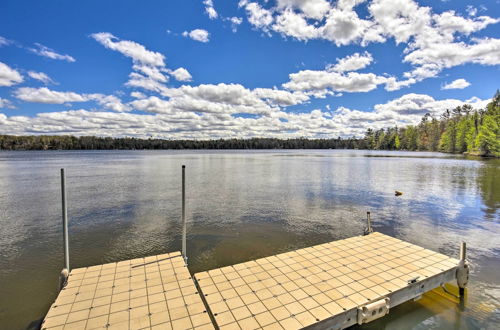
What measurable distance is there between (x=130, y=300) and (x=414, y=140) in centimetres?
13252

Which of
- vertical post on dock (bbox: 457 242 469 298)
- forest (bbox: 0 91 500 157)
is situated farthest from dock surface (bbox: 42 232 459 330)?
forest (bbox: 0 91 500 157)

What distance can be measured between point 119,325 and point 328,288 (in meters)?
4.09

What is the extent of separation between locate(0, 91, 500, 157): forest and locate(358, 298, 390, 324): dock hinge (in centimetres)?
7428

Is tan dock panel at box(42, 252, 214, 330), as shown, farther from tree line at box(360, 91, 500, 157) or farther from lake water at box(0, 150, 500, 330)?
tree line at box(360, 91, 500, 157)

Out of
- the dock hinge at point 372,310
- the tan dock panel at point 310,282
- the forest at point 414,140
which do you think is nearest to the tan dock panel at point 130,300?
the tan dock panel at point 310,282

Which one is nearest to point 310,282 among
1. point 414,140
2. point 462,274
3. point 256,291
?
point 256,291

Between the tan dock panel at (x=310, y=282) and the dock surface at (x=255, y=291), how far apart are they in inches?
0.7

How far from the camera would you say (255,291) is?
17.7 ft

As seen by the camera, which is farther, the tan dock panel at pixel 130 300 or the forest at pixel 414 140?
the forest at pixel 414 140

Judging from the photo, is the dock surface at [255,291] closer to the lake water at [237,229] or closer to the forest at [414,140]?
the lake water at [237,229]

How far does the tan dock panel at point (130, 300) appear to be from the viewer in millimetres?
4379

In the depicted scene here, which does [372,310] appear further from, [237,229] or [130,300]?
[237,229]

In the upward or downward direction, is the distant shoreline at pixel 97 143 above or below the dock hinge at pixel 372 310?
above

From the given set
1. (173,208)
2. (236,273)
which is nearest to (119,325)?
(236,273)
